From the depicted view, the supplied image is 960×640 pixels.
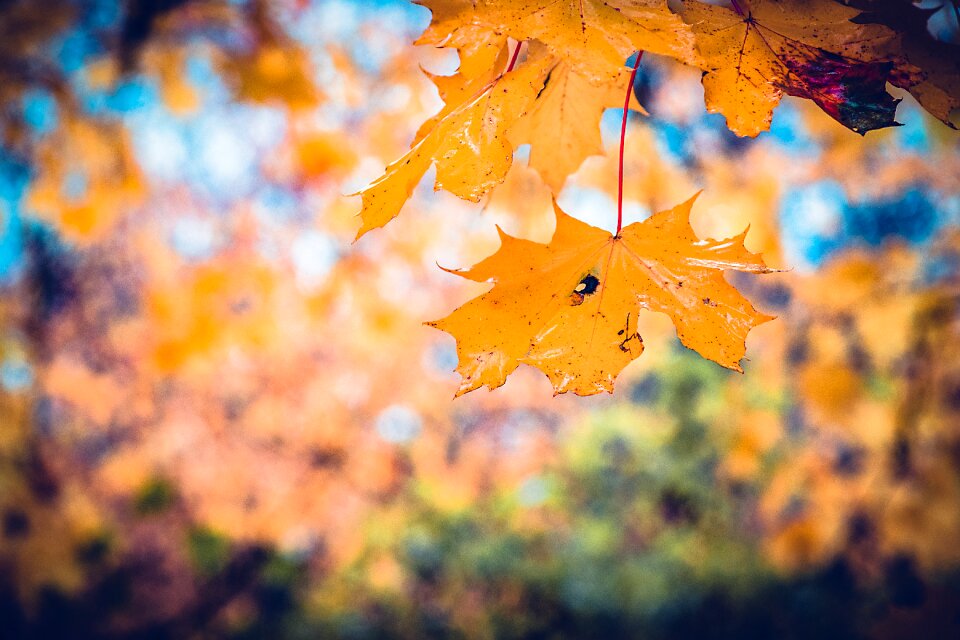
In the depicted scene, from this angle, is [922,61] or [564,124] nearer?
[922,61]

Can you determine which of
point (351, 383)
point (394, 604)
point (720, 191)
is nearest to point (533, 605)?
point (394, 604)

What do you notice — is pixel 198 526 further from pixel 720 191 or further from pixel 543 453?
pixel 720 191

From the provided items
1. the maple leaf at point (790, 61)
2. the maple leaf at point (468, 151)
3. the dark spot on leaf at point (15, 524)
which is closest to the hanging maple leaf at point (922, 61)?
the maple leaf at point (790, 61)

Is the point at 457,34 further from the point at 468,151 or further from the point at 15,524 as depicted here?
the point at 15,524

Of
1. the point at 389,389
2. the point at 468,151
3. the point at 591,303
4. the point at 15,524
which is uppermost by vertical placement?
the point at 468,151

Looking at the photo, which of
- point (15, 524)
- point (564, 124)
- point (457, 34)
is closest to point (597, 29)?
point (457, 34)

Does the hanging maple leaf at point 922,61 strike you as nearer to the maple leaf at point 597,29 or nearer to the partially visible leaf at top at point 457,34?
the maple leaf at point 597,29
